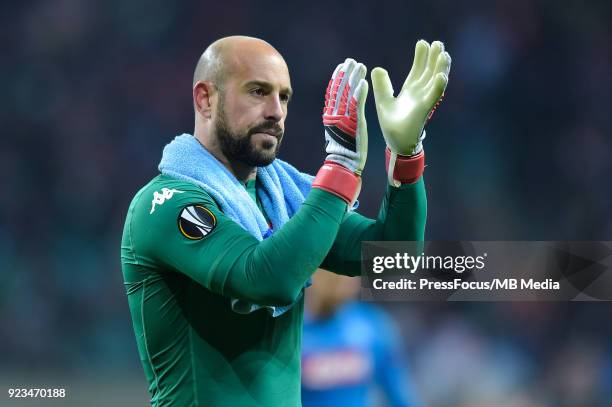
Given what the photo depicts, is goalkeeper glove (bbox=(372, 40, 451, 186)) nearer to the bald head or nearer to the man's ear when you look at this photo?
the bald head

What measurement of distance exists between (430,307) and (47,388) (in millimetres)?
2408

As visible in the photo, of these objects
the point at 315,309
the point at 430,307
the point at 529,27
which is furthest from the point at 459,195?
the point at 315,309

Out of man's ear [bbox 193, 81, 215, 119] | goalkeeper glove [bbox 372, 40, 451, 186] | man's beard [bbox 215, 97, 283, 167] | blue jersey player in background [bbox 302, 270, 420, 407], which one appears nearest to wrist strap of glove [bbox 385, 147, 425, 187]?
goalkeeper glove [bbox 372, 40, 451, 186]

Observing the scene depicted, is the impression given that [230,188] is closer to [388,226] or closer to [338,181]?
[338,181]

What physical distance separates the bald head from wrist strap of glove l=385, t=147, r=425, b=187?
0.39 metres

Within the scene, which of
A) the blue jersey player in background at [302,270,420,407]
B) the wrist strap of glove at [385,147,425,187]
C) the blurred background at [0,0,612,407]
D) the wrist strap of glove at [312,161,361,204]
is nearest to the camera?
the wrist strap of glove at [312,161,361,204]

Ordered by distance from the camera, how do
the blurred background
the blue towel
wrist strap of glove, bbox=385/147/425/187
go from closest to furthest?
the blue towel < wrist strap of glove, bbox=385/147/425/187 < the blurred background

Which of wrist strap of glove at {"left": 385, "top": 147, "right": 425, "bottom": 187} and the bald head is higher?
the bald head

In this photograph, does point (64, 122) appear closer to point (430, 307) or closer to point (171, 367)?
point (430, 307)

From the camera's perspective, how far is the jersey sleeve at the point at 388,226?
2.29 m

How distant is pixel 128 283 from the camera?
7.16 ft

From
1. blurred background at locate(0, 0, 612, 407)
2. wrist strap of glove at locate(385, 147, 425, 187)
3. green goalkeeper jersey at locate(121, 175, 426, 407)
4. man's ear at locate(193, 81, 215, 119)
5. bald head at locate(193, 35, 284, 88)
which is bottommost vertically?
green goalkeeper jersey at locate(121, 175, 426, 407)

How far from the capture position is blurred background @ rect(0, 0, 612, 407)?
18.3ft

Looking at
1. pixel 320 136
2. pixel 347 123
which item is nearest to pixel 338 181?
pixel 347 123
